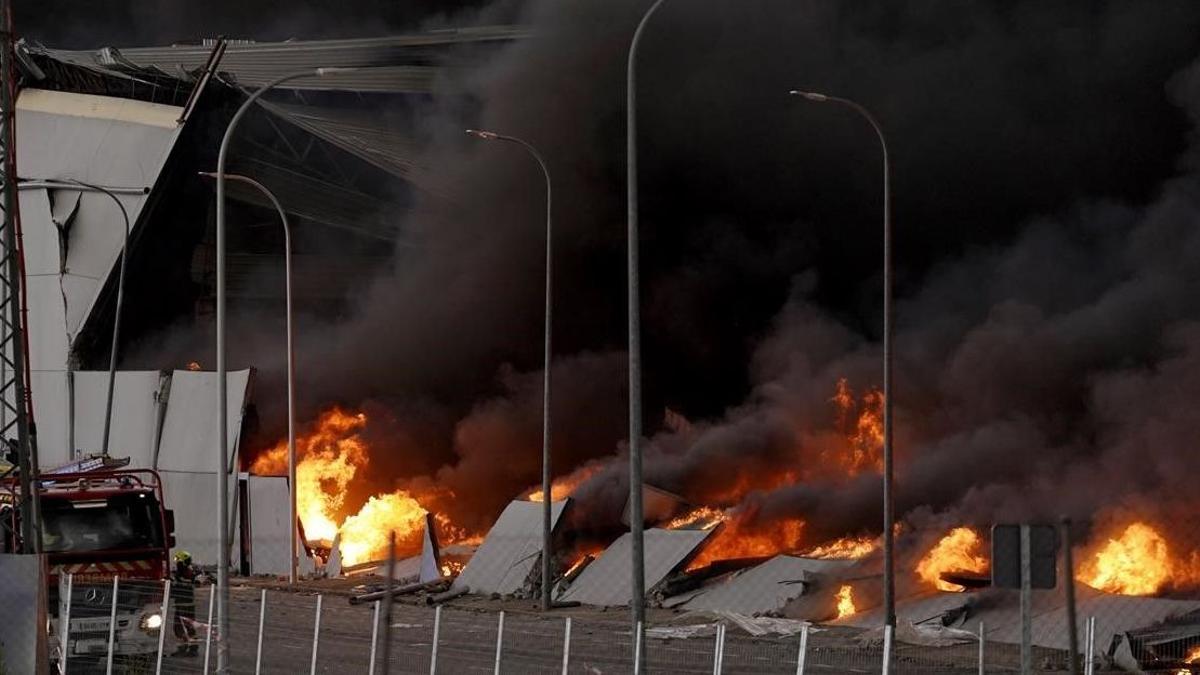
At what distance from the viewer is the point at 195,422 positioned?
1799 inches

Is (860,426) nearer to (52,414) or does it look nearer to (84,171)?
(52,414)

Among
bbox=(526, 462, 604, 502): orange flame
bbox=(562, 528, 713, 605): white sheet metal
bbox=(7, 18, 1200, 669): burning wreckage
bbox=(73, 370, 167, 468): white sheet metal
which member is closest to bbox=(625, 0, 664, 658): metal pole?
bbox=(7, 18, 1200, 669): burning wreckage

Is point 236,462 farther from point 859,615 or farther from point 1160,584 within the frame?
point 1160,584

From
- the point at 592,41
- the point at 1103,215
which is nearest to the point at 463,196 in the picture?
the point at 592,41

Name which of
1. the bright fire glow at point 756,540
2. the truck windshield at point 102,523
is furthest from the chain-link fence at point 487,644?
the bright fire glow at point 756,540

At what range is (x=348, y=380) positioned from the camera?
4712 centimetres

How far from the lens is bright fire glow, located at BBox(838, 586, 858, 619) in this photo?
28.0 meters

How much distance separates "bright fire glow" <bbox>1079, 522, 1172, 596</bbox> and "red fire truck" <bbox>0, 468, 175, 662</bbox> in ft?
50.9

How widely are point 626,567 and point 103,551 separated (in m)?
15.1

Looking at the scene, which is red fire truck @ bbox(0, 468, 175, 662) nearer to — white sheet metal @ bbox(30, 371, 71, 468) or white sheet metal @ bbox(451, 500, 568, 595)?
white sheet metal @ bbox(451, 500, 568, 595)

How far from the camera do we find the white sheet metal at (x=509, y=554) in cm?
3450

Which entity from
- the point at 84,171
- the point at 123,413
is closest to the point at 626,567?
the point at 123,413

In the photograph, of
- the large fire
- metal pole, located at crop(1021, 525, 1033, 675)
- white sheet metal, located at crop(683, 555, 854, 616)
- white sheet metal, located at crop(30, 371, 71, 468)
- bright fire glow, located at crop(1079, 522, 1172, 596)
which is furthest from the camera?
white sheet metal, located at crop(30, 371, 71, 468)

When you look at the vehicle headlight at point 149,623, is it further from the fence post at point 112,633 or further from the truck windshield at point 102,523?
the truck windshield at point 102,523
